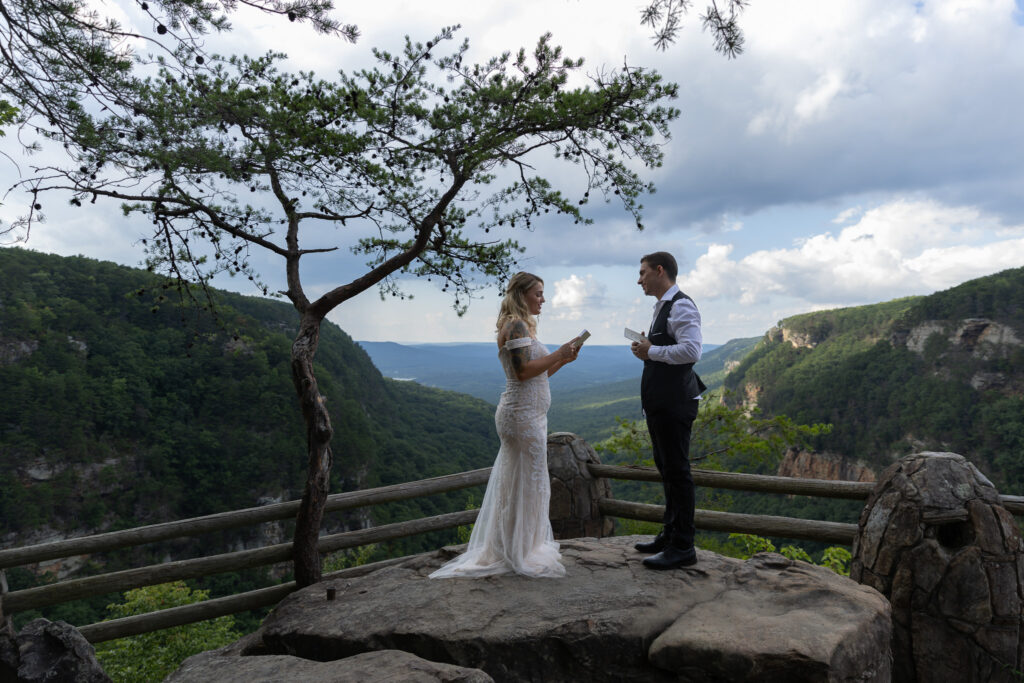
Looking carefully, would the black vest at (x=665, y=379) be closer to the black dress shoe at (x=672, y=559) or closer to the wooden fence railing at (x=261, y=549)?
the black dress shoe at (x=672, y=559)

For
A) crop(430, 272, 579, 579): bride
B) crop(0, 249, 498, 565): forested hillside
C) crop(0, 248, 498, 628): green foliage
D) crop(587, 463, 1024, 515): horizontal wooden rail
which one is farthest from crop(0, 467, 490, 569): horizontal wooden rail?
crop(0, 249, 498, 565): forested hillside

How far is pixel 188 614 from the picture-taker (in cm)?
432

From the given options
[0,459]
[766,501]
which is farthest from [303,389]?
[0,459]

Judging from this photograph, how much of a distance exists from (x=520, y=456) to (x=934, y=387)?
5305 cm

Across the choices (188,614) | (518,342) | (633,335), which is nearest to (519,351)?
(518,342)

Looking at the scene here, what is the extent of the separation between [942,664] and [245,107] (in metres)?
5.58

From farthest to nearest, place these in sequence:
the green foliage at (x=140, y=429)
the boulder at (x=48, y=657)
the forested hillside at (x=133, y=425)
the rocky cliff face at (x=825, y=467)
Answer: the rocky cliff face at (x=825, y=467) < the forested hillside at (x=133, y=425) < the green foliage at (x=140, y=429) < the boulder at (x=48, y=657)

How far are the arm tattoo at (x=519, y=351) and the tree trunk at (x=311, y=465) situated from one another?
160 cm

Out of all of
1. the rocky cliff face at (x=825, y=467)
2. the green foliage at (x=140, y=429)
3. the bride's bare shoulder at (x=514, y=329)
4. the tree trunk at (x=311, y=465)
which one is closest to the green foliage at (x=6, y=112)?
the tree trunk at (x=311, y=465)

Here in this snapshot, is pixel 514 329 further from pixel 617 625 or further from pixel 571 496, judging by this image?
pixel 571 496

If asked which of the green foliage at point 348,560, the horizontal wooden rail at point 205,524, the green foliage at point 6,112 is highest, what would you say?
the green foliage at point 6,112

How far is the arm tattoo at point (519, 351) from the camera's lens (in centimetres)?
357

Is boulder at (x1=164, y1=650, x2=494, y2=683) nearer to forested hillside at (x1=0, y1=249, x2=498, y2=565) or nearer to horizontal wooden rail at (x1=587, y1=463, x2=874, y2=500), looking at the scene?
horizontal wooden rail at (x1=587, y1=463, x2=874, y2=500)

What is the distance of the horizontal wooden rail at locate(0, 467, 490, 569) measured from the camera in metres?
3.94
